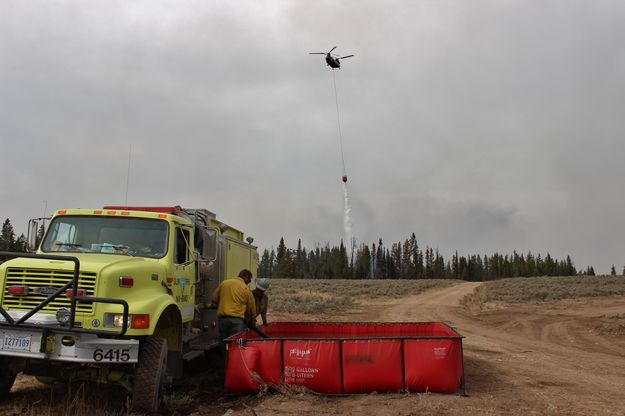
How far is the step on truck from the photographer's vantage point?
256 inches

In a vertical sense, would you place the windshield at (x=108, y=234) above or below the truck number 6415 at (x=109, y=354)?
above

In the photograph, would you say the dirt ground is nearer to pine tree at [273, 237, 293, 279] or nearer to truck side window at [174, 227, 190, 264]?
truck side window at [174, 227, 190, 264]

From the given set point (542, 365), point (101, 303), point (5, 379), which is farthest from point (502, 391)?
point (5, 379)

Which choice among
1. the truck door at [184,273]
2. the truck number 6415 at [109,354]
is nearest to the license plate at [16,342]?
the truck number 6415 at [109,354]

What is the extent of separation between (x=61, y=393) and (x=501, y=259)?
15027cm

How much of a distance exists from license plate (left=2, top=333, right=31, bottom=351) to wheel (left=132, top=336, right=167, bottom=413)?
1429 millimetres

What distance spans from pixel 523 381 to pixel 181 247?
7319 mm

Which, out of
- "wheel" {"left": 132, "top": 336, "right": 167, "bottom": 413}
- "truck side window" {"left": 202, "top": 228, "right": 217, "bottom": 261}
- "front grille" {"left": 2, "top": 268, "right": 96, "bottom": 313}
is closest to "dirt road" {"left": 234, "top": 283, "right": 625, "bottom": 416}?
"wheel" {"left": 132, "top": 336, "right": 167, "bottom": 413}

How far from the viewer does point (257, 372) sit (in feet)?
27.4

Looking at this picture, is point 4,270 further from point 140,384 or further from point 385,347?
point 385,347

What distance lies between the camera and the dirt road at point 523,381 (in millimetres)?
7594

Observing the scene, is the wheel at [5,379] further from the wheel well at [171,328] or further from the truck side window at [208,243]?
the truck side window at [208,243]

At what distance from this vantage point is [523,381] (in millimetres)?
10180

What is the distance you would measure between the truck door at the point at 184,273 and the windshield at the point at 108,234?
0.36m
